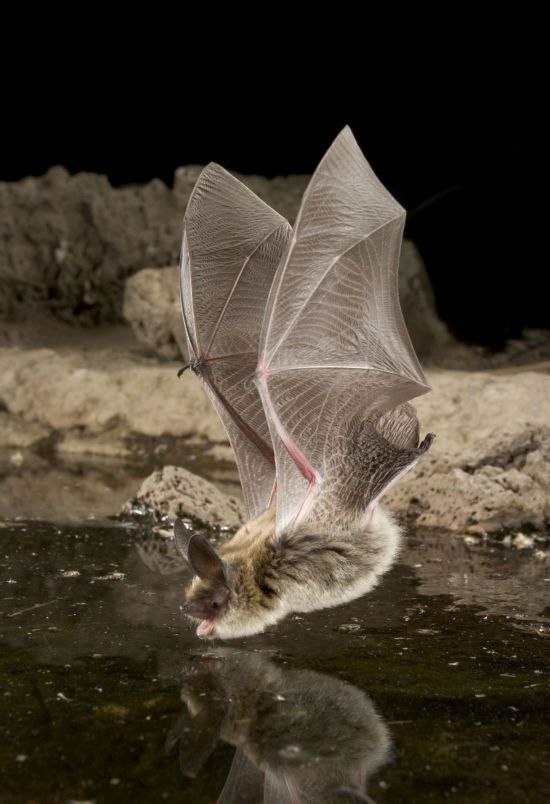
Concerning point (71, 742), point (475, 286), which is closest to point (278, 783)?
point (71, 742)

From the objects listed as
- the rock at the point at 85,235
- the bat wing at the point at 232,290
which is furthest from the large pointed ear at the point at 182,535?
the rock at the point at 85,235

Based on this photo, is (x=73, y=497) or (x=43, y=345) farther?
(x=43, y=345)

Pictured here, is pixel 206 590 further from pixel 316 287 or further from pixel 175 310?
pixel 175 310

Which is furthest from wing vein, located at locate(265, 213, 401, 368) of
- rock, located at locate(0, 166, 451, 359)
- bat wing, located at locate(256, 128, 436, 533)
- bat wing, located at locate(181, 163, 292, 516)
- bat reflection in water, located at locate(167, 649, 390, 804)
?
rock, located at locate(0, 166, 451, 359)

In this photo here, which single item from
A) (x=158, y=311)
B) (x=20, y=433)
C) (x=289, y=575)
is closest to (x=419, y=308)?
(x=158, y=311)

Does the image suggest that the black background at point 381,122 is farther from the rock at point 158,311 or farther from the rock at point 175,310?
the rock at point 158,311

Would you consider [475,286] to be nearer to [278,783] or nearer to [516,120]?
[516,120]
